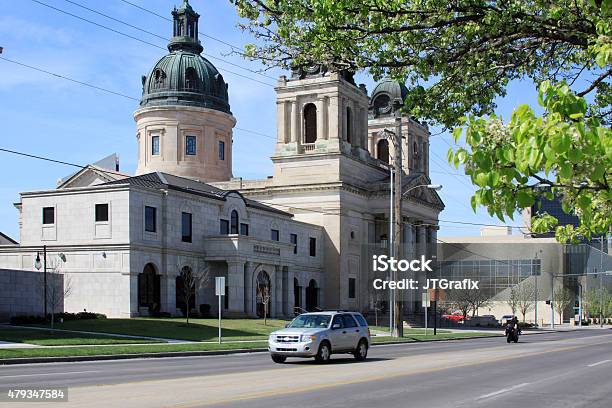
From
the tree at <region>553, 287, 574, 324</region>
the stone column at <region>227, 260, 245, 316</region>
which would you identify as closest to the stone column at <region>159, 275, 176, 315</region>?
the stone column at <region>227, 260, 245, 316</region>

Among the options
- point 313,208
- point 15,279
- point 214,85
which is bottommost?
point 15,279

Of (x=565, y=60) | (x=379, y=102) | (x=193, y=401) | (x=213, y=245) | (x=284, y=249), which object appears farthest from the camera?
(x=379, y=102)

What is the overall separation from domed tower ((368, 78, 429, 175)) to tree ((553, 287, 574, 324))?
79.0 feet

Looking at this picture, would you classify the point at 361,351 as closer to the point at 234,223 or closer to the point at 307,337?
the point at 307,337

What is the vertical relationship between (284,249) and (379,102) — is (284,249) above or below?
below

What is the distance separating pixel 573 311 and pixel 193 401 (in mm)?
118581

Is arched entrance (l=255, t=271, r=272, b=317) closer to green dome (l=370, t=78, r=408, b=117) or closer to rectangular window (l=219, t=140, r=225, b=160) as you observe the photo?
rectangular window (l=219, t=140, r=225, b=160)

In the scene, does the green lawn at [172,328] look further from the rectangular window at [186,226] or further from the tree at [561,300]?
the tree at [561,300]

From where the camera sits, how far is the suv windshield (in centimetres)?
2673

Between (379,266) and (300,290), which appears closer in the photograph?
(300,290)

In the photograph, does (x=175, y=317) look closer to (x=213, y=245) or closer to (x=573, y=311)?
(x=213, y=245)

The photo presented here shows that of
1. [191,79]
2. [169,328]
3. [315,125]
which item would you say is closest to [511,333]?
[169,328]

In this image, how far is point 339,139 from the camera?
83250 millimetres

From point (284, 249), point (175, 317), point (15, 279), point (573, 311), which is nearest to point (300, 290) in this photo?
point (284, 249)
